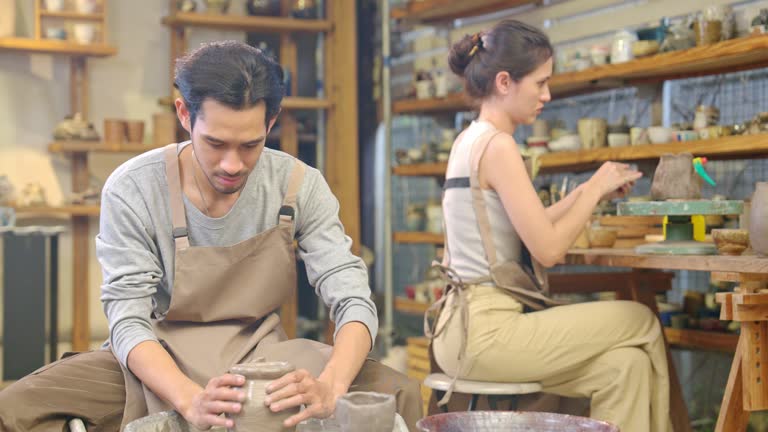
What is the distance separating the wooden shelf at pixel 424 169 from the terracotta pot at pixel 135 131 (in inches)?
59.5

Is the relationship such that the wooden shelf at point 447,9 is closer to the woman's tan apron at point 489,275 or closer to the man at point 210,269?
the woman's tan apron at point 489,275

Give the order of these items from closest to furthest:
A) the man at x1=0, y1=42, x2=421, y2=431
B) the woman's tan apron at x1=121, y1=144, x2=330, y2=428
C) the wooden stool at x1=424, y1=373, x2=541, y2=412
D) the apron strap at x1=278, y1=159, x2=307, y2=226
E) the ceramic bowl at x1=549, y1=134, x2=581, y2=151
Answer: the man at x1=0, y1=42, x2=421, y2=431
the woman's tan apron at x1=121, y1=144, x2=330, y2=428
the apron strap at x1=278, y1=159, x2=307, y2=226
the wooden stool at x1=424, y1=373, x2=541, y2=412
the ceramic bowl at x1=549, y1=134, x2=581, y2=151

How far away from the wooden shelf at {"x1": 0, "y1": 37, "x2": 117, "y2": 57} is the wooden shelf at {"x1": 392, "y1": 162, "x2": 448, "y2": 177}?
1.81 m

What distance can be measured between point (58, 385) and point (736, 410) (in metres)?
1.70

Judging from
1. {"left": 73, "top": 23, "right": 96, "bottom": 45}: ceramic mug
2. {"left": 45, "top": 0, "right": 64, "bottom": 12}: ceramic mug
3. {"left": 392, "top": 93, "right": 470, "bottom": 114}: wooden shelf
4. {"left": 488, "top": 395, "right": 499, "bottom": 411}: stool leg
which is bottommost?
{"left": 488, "top": 395, "right": 499, "bottom": 411}: stool leg

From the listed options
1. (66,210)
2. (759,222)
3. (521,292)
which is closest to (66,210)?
(66,210)

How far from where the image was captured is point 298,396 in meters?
1.65

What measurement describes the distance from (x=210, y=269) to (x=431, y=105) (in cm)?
329

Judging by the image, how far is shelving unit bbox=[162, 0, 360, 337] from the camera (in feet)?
20.1

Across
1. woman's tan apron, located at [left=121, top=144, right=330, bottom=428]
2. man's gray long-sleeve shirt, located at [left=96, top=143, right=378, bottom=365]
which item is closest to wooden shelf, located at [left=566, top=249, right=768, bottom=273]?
man's gray long-sleeve shirt, located at [left=96, top=143, right=378, bottom=365]

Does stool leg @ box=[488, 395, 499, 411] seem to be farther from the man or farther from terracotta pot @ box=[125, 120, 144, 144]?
terracotta pot @ box=[125, 120, 144, 144]

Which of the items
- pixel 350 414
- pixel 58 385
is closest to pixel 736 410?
pixel 350 414

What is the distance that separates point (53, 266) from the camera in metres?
5.36

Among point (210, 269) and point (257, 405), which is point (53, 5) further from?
point (257, 405)
